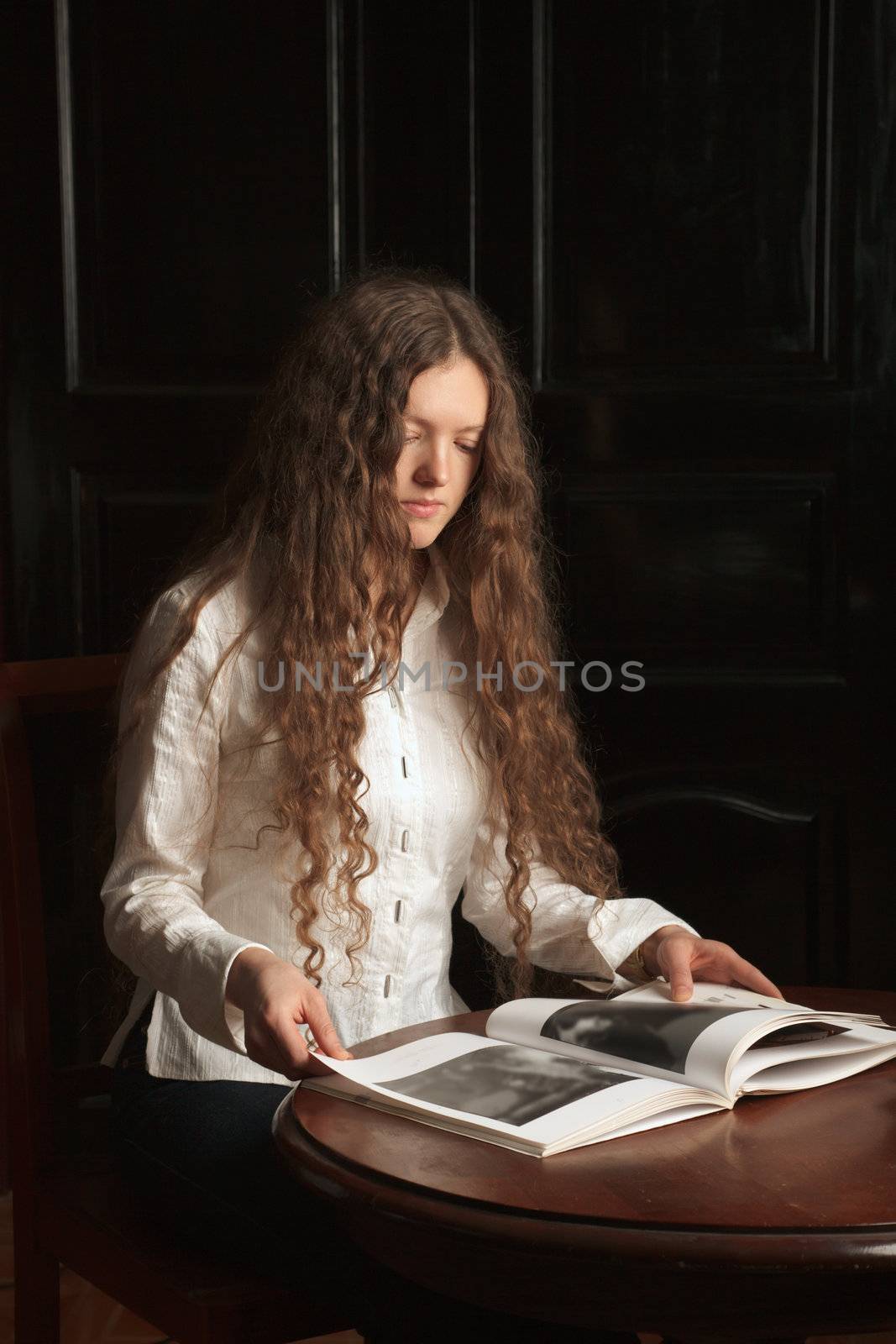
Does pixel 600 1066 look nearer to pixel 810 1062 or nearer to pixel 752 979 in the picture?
pixel 810 1062

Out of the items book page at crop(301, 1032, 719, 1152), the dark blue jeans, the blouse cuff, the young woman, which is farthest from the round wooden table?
the blouse cuff

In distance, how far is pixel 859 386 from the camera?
7.56ft

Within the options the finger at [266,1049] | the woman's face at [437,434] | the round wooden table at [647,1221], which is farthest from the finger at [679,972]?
the woman's face at [437,434]

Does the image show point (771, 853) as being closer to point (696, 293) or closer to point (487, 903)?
point (487, 903)

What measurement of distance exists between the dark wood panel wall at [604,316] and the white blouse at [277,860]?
681 millimetres

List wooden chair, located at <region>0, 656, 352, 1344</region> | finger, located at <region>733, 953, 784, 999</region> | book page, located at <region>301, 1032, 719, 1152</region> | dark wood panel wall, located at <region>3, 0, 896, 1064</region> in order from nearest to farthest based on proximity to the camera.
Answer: book page, located at <region>301, 1032, 719, 1152</region>
wooden chair, located at <region>0, 656, 352, 1344</region>
finger, located at <region>733, 953, 784, 999</region>
dark wood panel wall, located at <region>3, 0, 896, 1064</region>

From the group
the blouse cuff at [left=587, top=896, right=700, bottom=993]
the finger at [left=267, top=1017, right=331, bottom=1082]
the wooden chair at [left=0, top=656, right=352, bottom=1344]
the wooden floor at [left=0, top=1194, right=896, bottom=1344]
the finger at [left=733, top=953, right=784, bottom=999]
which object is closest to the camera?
the finger at [left=267, top=1017, right=331, bottom=1082]

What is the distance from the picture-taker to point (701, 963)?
4.85 ft

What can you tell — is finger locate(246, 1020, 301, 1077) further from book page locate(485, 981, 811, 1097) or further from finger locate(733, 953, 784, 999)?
finger locate(733, 953, 784, 999)

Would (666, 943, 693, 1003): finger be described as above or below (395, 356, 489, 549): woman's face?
below

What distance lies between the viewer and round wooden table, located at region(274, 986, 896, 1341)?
2.98ft

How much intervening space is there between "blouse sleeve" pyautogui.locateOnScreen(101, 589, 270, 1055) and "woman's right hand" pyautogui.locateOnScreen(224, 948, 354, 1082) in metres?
0.09

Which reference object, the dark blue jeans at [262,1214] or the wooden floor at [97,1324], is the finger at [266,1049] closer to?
the dark blue jeans at [262,1214]

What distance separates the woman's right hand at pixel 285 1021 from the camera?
1195 millimetres
